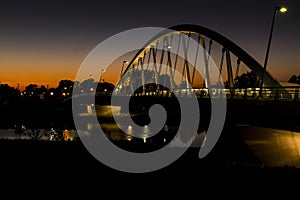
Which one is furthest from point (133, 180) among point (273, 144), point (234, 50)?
point (234, 50)

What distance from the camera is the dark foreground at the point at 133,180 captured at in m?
12.6

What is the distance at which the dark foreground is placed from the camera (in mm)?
12617

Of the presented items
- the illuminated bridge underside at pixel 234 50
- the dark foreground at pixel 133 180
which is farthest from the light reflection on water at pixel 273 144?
the illuminated bridge underside at pixel 234 50

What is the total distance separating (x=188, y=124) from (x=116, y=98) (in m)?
22.0

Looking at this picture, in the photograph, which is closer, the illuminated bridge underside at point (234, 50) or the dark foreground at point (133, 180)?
the dark foreground at point (133, 180)

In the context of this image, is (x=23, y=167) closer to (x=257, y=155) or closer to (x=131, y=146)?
(x=131, y=146)

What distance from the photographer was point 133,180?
14234 millimetres

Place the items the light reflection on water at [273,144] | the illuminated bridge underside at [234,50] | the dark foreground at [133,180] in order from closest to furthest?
the dark foreground at [133,180] < the light reflection on water at [273,144] < the illuminated bridge underside at [234,50]

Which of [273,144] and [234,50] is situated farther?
[234,50]

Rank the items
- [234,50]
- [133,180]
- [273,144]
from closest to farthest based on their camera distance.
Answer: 1. [133,180]
2. [273,144]
3. [234,50]

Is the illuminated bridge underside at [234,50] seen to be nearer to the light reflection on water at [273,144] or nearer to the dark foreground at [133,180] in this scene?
the light reflection on water at [273,144]

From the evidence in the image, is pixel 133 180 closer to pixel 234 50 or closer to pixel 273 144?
pixel 273 144

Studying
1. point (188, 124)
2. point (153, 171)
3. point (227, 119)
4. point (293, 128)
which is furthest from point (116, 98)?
point (153, 171)

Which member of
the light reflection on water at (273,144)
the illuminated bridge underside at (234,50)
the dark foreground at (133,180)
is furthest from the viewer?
the illuminated bridge underside at (234,50)
